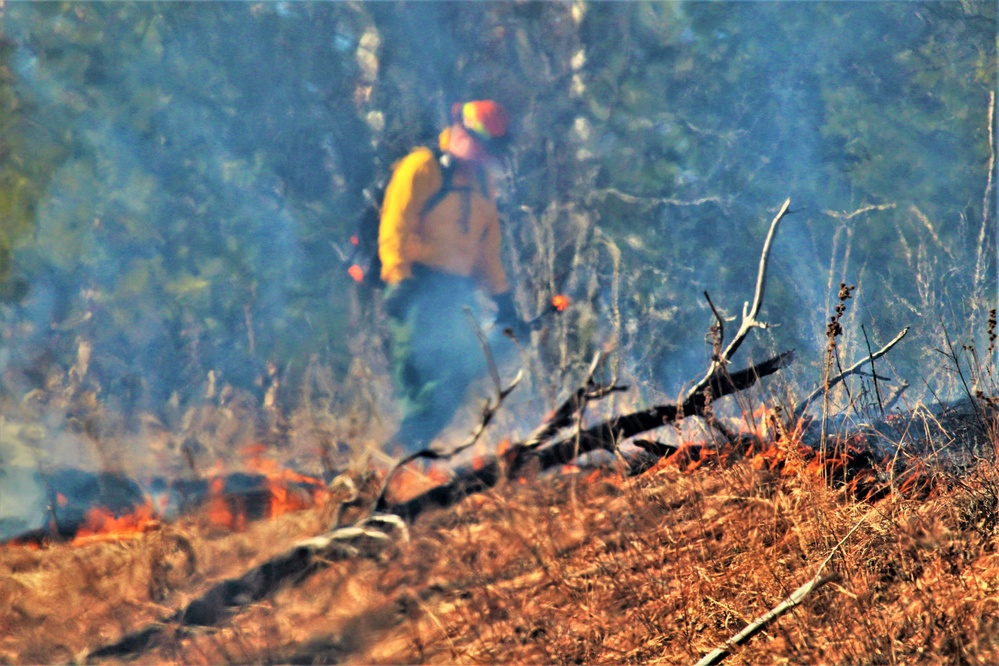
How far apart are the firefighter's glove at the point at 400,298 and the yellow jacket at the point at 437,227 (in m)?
0.04

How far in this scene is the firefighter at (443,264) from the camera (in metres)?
4.73

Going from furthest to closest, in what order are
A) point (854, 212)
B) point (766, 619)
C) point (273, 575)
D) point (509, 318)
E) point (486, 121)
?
Result: point (486, 121), point (509, 318), point (854, 212), point (273, 575), point (766, 619)

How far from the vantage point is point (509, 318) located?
477 centimetres

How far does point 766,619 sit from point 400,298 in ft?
10.4

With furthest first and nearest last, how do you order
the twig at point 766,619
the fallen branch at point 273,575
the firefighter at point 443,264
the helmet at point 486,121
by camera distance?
the helmet at point 486,121
the firefighter at point 443,264
the fallen branch at point 273,575
the twig at point 766,619

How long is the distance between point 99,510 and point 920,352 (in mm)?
3970

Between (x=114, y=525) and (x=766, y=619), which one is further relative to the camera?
(x=114, y=525)

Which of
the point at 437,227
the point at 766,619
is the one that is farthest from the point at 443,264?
the point at 766,619

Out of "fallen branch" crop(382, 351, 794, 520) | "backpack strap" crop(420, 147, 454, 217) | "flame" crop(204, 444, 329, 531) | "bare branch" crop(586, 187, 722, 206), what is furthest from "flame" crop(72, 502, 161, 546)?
"bare branch" crop(586, 187, 722, 206)

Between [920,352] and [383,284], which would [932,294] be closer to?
[920,352]

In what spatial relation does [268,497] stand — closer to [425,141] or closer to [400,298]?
[400,298]

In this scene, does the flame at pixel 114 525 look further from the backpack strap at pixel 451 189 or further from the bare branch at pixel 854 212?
the bare branch at pixel 854 212

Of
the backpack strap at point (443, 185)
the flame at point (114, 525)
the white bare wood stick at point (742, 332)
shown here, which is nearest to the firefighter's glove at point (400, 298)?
the backpack strap at point (443, 185)

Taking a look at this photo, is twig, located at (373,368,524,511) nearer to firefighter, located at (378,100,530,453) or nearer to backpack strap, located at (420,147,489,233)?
firefighter, located at (378,100,530,453)
